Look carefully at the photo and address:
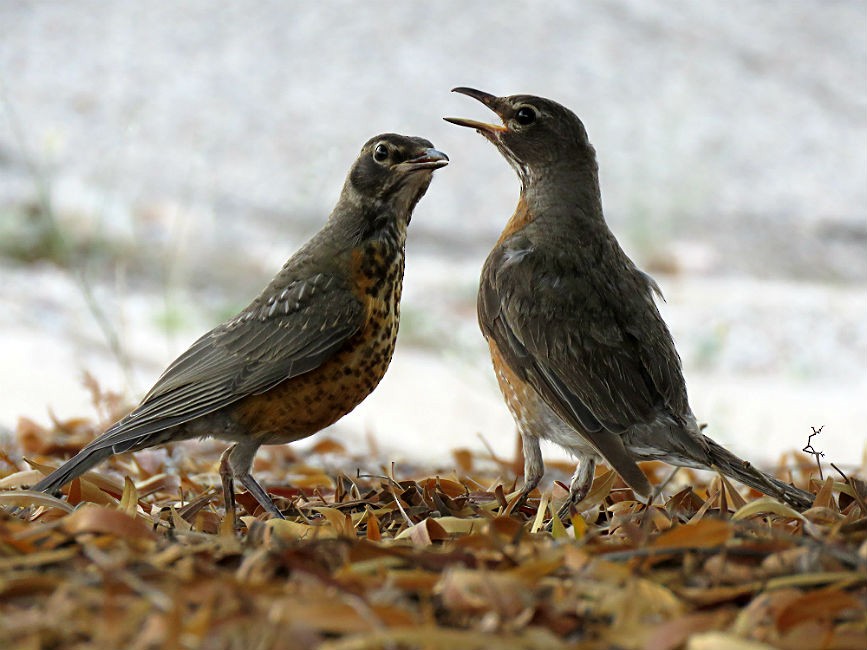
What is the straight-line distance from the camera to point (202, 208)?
12414 millimetres

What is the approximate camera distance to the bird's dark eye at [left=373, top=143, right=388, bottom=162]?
423 centimetres

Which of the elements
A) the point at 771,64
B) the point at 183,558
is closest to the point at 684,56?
the point at 771,64

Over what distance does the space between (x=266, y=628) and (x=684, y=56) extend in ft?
52.9

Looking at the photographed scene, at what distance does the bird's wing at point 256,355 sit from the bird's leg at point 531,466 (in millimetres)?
668

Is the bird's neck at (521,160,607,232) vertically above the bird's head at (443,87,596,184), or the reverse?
the bird's head at (443,87,596,184)

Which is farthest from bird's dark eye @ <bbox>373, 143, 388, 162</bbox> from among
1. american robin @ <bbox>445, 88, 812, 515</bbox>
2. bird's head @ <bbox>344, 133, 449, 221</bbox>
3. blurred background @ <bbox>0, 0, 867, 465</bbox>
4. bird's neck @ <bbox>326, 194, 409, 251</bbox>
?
blurred background @ <bbox>0, 0, 867, 465</bbox>

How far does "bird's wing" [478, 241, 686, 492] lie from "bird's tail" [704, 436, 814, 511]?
0.27m

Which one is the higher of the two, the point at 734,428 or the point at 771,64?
the point at 771,64

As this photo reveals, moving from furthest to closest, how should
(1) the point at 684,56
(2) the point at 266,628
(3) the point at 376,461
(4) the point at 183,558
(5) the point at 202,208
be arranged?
(1) the point at 684,56, (5) the point at 202,208, (3) the point at 376,461, (4) the point at 183,558, (2) the point at 266,628

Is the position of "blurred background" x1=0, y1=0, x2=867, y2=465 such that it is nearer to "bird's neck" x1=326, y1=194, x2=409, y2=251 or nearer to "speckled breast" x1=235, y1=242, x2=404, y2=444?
"bird's neck" x1=326, y1=194, x2=409, y2=251

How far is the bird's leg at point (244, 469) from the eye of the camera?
376 centimetres

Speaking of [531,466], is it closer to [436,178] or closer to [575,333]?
[575,333]

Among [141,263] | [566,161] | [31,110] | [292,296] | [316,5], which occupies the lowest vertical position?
[292,296]

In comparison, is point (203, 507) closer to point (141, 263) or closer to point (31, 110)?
point (141, 263)
